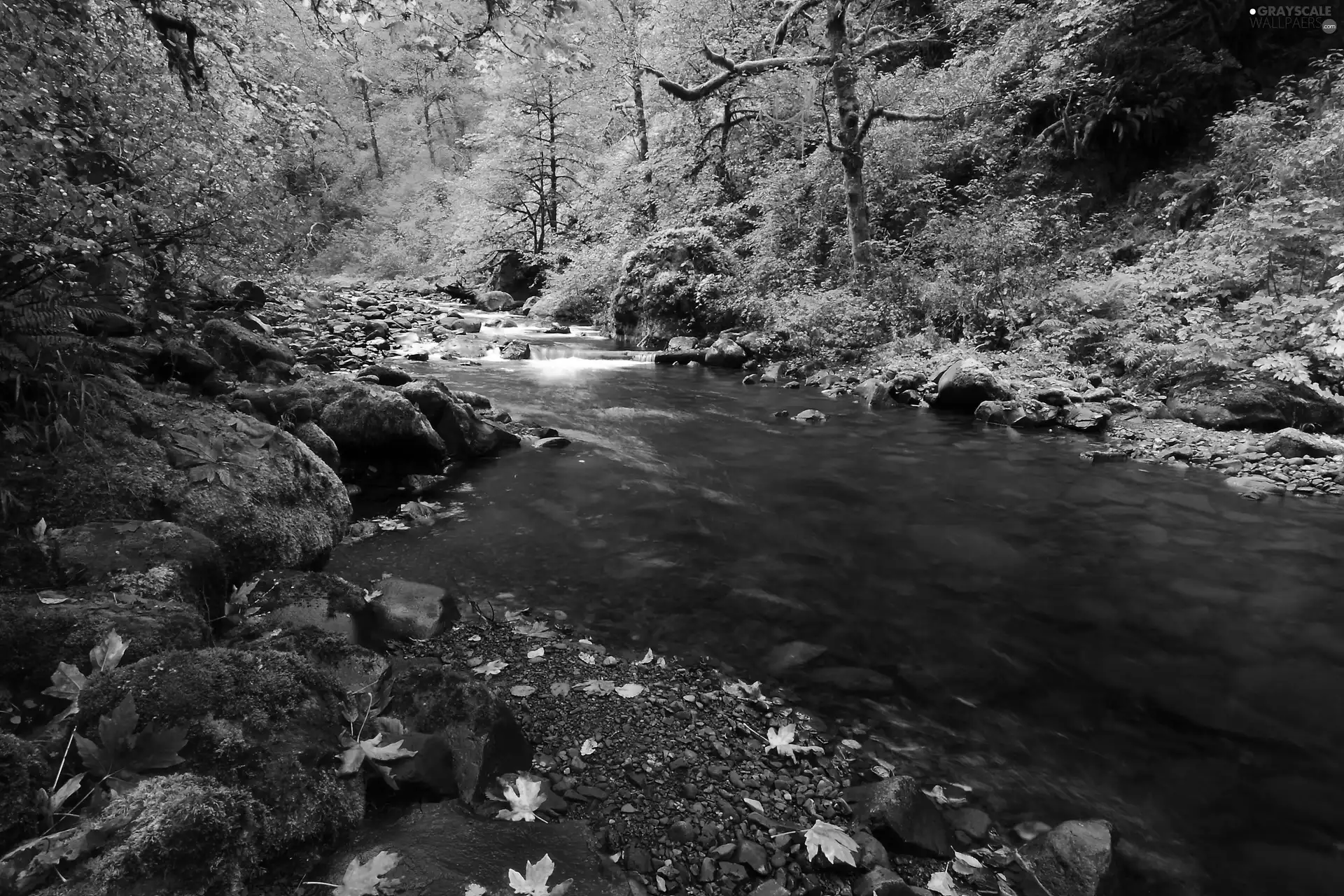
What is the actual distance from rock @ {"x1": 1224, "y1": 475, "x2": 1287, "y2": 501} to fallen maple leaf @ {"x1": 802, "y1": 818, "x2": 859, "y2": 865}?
24.1 feet

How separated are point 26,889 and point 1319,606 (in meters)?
7.55

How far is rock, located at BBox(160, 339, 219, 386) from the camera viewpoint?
6617mm

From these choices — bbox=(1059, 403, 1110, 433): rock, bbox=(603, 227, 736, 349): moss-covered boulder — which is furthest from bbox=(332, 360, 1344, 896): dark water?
bbox=(603, 227, 736, 349): moss-covered boulder

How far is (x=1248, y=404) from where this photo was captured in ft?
28.8

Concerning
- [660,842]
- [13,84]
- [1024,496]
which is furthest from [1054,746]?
[13,84]

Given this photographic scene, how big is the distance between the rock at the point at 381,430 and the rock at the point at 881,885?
21.0 ft

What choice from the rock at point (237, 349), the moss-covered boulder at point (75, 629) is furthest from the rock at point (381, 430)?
the moss-covered boulder at point (75, 629)

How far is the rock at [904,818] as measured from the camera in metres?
2.73

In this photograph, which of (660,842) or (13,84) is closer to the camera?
(660,842)

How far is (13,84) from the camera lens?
370cm

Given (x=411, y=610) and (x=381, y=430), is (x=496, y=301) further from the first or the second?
(x=411, y=610)

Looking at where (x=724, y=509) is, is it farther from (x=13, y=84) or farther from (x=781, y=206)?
(x=781, y=206)

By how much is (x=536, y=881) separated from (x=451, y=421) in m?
6.95

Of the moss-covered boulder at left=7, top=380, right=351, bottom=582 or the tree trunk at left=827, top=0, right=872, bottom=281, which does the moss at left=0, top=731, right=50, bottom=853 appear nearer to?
the moss-covered boulder at left=7, top=380, right=351, bottom=582
